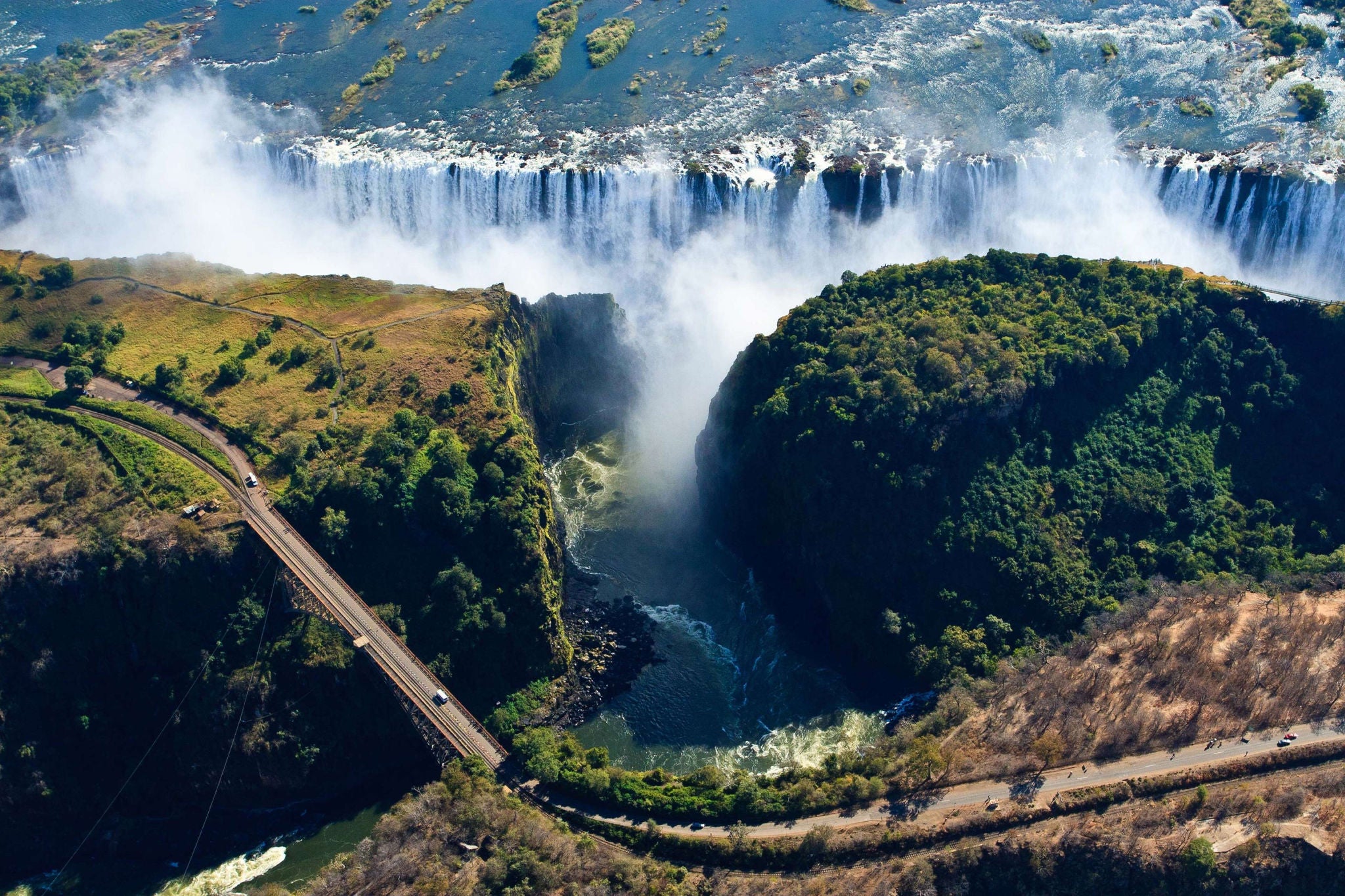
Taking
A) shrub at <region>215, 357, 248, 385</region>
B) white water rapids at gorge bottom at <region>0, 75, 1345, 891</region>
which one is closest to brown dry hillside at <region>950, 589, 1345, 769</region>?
white water rapids at gorge bottom at <region>0, 75, 1345, 891</region>

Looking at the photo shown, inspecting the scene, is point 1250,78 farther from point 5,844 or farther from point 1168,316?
point 5,844

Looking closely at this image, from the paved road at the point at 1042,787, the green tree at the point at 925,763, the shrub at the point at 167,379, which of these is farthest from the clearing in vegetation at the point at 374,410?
the green tree at the point at 925,763

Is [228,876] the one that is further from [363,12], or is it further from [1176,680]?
[363,12]

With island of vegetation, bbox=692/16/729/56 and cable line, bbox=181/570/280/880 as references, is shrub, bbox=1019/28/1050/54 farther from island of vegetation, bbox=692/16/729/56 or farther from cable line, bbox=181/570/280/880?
cable line, bbox=181/570/280/880

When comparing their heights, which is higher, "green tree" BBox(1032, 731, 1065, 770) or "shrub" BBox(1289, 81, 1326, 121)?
"shrub" BBox(1289, 81, 1326, 121)

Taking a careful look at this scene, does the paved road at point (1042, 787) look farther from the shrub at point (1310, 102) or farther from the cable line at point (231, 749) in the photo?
the shrub at point (1310, 102)

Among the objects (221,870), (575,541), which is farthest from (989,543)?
(221,870)
